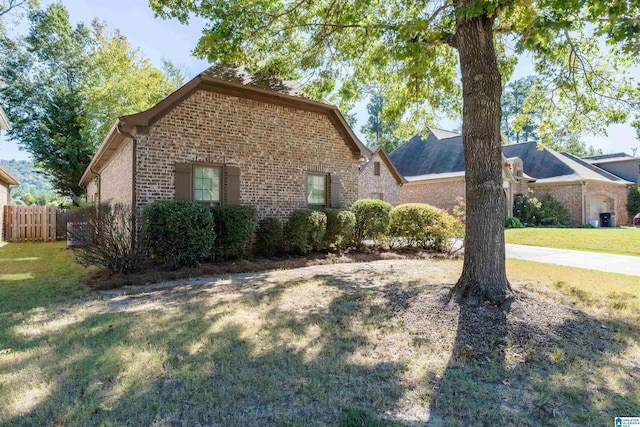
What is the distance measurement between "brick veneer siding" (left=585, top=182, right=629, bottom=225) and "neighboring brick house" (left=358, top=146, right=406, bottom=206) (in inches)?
506

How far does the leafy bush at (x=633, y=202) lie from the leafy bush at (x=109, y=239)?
33679 mm

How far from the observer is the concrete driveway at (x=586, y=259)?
8.60m

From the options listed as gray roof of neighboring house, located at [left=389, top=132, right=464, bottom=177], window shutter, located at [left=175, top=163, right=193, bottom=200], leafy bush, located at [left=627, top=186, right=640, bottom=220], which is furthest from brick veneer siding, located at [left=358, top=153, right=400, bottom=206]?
leafy bush, located at [left=627, top=186, right=640, bottom=220]

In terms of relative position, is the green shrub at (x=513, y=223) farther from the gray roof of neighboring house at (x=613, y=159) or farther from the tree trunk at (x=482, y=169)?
the tree trunk at (x=482, y=169)

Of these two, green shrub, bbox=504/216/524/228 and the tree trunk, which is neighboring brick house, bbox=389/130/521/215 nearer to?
green shrub, bbox=504/216/524/228

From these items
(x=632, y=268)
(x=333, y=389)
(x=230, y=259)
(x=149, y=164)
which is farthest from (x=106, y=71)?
(x=632, y=268)

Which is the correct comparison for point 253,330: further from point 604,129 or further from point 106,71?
point 106,71

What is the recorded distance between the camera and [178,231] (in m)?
7.36

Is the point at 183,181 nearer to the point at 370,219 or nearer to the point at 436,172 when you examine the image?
the point at 370,219

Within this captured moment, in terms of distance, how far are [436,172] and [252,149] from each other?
18.2 metres

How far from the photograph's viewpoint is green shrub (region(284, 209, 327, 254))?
9539 millimetres

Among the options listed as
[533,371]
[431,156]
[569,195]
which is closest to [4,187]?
[533,371]

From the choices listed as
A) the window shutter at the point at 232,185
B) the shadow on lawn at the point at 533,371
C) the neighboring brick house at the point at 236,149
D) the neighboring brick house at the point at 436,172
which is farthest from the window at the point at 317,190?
the neighboring brick house at the point at 436,172

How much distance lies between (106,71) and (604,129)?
81.9 ft
